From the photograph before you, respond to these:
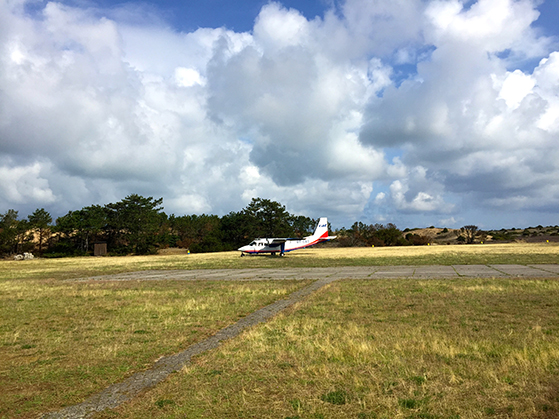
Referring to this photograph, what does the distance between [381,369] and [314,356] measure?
62.9 inches

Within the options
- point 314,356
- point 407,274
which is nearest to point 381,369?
point 314,356

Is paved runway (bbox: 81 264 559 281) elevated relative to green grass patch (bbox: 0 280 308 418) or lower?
lower

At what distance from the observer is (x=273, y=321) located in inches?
505

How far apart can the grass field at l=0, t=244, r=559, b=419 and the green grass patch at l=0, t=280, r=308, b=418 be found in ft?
0.17

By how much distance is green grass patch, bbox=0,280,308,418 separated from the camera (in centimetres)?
746

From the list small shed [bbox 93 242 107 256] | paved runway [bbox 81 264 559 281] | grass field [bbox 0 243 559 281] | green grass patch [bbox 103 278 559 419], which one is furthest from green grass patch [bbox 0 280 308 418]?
small shed [bbox 93 242 107 256]

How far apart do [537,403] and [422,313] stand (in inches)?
307

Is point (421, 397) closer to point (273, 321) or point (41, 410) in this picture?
point (41, 410)

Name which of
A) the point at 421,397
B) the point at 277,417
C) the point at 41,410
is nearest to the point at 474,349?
the point at 421,397

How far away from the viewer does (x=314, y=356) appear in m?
8.73

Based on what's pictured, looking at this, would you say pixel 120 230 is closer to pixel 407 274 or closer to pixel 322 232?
pixel 322 232

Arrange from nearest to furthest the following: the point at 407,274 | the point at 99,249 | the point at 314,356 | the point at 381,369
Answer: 1. the point at 381,369
2. the point at 314,356
3. the point at 407,274
4. the point at 99,249

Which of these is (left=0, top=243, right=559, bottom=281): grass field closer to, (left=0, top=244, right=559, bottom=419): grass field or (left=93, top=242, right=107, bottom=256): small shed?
(left=0, top=244, right=559, bottom=419): grass field

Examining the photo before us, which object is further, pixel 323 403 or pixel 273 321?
pixel 273 321
